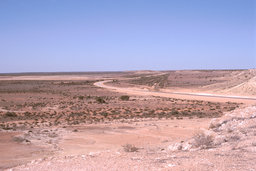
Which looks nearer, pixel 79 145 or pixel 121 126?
pixel 79 145

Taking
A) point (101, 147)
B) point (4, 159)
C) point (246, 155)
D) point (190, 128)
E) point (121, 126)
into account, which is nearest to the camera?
point (246, 155)

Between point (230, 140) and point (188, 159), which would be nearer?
point (188, 159)

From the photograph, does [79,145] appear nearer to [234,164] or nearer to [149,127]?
[149,127]

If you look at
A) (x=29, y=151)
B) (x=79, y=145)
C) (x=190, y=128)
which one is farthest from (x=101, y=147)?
(x=190, y=128)

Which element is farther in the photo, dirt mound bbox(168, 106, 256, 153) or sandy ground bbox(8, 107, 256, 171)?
dirt mound bbox(168, 106, 256, 153)

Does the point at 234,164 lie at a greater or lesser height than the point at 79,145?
greater

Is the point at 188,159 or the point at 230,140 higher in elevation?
the point at 188,159

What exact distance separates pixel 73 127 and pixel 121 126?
3496 mm

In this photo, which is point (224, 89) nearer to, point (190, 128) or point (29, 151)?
point (190, 128)

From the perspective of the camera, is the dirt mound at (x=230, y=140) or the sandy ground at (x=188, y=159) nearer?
the sandy ground at (x=188, y=159)

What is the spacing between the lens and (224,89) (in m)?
55.8

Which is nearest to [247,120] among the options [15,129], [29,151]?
[29,151]

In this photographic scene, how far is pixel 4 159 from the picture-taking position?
13023 mm

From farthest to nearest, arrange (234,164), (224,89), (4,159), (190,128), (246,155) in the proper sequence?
(224,89)
(190,128)
(4,159)
(246,155)
(234,164)
